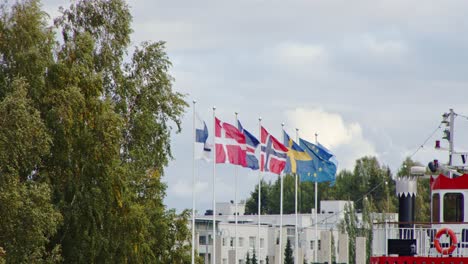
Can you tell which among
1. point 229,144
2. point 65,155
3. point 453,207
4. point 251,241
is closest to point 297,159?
point 229,144

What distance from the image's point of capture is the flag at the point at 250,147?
4950cm

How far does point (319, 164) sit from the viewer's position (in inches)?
2110

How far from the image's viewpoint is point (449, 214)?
107ft

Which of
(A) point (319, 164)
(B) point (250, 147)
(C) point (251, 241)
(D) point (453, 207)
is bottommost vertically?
(C) point (251, 241)

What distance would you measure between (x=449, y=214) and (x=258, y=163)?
1823cm

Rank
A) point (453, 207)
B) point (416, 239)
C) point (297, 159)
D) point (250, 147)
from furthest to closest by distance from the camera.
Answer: point (297, 159) → point (250, 147) → point (453, 207) → point (416, 239)

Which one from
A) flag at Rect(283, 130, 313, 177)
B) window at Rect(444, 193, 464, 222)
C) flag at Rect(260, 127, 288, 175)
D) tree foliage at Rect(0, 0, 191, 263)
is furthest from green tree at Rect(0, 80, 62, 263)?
flag at Rect(283, 130, 313, 177)

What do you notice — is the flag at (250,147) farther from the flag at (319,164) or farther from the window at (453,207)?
the window at (453,207)

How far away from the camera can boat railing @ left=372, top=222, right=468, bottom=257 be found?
31.3m

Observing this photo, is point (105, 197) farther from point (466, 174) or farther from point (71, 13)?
point (466, 174)

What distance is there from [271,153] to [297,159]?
93.0 inches

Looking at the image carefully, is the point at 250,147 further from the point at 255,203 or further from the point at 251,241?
the point at 255,203

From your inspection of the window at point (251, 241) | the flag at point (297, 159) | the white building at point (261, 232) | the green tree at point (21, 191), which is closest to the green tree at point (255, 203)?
the white building at point (261, 232)

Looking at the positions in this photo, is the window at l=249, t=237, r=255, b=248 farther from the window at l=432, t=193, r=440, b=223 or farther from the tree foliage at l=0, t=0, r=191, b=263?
the window at l=432, t=193, r=440, b=223
